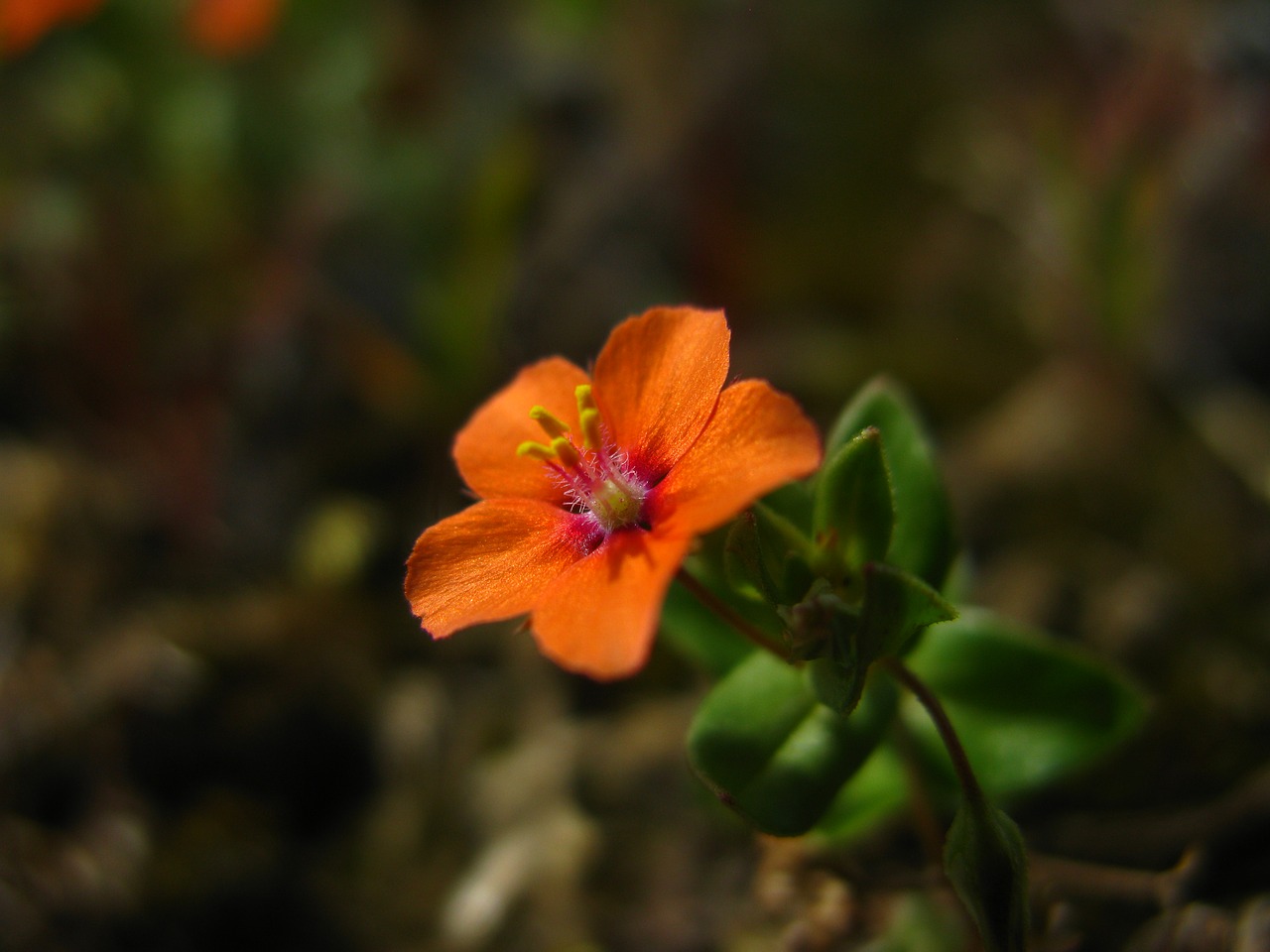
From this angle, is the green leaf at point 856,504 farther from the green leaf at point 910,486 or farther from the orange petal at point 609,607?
the orange petal at point 609,607

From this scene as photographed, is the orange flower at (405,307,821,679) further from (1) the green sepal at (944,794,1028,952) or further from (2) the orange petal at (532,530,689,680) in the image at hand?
(1) the green sepal at (944,794,1028,952)

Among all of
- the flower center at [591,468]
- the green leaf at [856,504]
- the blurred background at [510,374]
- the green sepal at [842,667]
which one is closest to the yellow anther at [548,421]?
the flower center at [591,468]

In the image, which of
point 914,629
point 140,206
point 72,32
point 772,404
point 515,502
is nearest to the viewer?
point 772,404

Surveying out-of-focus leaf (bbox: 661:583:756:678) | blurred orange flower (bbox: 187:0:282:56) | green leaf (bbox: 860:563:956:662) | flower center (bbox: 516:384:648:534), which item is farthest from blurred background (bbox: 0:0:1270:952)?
flower center (bbox: 516:384:648:534)

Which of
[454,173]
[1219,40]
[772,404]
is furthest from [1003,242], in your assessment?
[772,404]

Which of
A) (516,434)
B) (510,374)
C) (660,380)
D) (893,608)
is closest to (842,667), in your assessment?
(893,608)

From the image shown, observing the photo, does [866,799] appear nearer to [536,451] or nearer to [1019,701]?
[1019,701]

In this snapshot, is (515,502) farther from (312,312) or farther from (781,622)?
(312,312)
